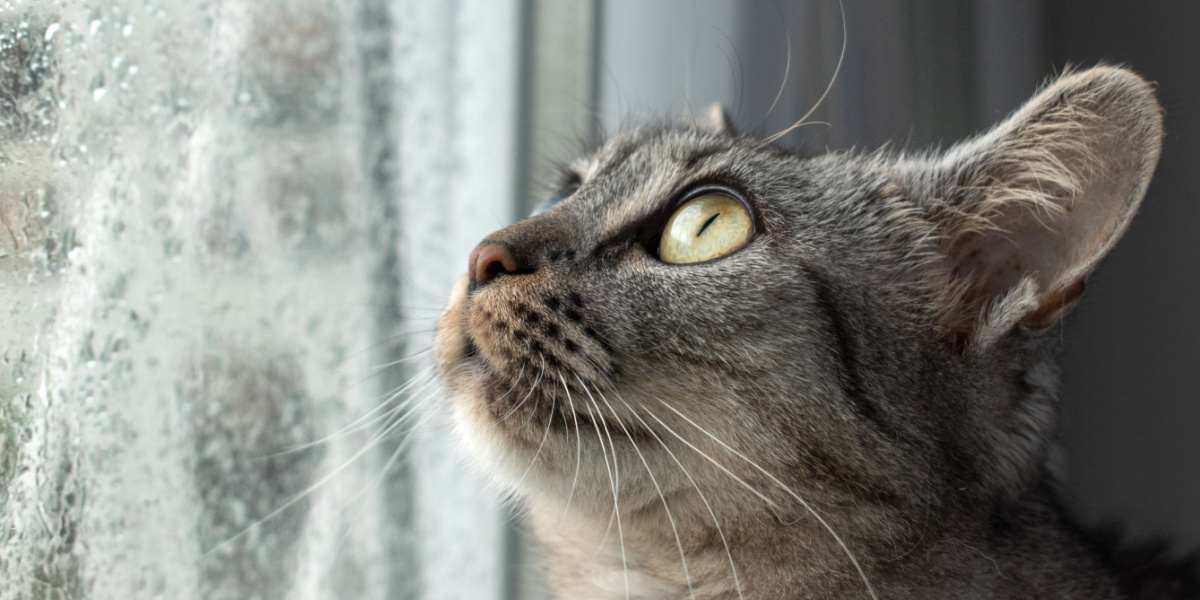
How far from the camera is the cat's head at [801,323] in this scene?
94 centimetres

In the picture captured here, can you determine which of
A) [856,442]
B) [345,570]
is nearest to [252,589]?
[345,570]

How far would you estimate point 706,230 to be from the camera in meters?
1.05

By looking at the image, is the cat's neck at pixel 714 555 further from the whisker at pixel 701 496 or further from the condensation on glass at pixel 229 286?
the condensation on glass at pixel 229 286

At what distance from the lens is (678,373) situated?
36.9 inches

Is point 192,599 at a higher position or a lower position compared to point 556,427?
lower

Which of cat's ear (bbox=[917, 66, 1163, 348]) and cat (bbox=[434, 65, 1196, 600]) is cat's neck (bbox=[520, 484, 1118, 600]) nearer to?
cat (bbox=[434, 65, 1196, 600])

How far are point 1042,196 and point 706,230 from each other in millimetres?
331

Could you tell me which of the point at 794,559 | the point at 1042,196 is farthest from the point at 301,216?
the point at 1042,196

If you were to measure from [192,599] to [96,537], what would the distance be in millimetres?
184

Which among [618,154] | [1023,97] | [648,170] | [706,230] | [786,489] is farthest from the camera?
[1023,97]

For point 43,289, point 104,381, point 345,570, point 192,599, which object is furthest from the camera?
point 345,570

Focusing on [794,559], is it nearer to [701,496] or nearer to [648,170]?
[701,496]

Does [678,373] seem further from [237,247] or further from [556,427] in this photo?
[237,247]

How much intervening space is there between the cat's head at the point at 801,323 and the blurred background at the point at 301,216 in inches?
5.8
